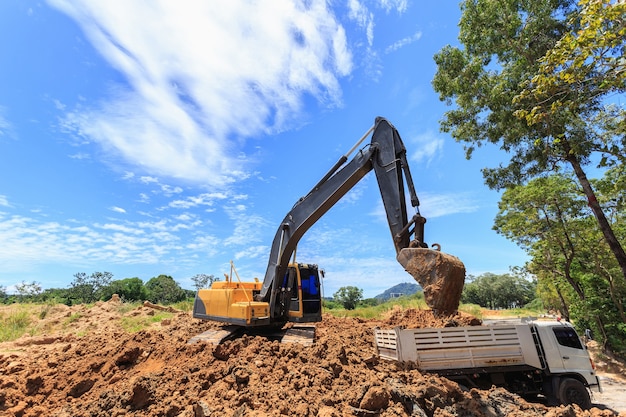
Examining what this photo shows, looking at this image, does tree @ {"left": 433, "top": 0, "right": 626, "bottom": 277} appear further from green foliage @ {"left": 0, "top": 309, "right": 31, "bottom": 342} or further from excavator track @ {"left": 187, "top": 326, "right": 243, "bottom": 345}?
green foliage @ {"left": 0, "top": 309, "right": 31, "bottom": 342}

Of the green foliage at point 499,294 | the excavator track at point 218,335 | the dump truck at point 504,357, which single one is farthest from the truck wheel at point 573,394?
the green foliage at point 499,294

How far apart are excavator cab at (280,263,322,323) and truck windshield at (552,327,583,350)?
5.66m

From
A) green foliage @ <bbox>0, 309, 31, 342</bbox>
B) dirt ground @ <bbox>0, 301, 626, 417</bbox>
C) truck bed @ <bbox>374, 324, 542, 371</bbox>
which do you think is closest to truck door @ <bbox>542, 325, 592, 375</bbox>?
truck bed @ <bbox>374, 324, 542, 371</bbox>

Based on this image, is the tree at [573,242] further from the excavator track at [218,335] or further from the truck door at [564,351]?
the excavator track at [218,335]

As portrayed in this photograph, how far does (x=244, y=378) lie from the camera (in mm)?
5727

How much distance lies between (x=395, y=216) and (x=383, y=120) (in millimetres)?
2398

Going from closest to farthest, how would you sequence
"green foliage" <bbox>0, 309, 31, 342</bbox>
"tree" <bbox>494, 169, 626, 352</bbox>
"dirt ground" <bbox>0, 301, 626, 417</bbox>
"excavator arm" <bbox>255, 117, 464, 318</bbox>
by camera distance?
"dirt ground" <bbox>0, 301, 626, 417</bbox> < "excavator arm" <bbox>255, 117, 464, 318</bbox> < "green foliage" <bbox>0, 309, 31, 342</bbox> < "tree" <bbox>494, 169, 626, 352</bbox>

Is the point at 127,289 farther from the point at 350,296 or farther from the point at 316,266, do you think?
the point at 316,266

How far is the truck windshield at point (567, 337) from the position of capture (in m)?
7.73

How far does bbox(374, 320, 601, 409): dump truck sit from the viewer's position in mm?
6711

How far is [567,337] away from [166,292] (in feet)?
159

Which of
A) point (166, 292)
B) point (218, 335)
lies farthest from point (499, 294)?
point (218, 335)

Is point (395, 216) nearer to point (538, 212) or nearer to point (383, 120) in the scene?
point (383, 120)

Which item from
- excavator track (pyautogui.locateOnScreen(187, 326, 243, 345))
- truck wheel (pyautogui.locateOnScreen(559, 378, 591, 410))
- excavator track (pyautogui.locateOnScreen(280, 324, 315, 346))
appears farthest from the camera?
excavator track (pyautogui.locateOnScreen(187, 326, 243, 345))
